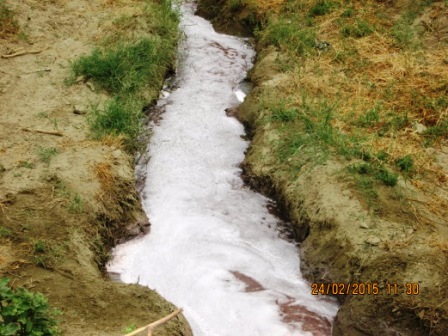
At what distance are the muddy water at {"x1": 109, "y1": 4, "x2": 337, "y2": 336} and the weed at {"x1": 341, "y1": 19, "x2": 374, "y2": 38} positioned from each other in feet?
7.07

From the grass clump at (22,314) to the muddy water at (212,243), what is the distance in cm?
171

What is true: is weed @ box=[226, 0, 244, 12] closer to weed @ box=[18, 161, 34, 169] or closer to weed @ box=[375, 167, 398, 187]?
weed @ box=[375, 167, 398, 187]

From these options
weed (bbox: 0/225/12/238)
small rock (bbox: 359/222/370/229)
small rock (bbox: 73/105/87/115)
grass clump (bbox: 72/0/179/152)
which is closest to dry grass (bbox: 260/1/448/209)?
small rock (bbox: 359/222/370/229)

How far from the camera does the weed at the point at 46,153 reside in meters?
5.86

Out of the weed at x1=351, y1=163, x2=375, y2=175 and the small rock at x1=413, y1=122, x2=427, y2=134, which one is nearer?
the weed at x1=351, y1=163, x2=375, y2=175

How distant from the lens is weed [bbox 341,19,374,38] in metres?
8.73

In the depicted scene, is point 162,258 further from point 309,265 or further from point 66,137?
point 66,137

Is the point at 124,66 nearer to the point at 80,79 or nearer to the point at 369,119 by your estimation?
the point at 80,79

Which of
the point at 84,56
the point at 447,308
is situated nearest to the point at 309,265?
the point at 447,308

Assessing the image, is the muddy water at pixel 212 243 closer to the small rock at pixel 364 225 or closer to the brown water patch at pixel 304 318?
the brown water patch at pixel 304 318

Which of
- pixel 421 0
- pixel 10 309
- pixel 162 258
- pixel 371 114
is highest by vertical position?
pixel 421 0

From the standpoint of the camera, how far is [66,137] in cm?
638

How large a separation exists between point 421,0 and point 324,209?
5188 mm
